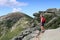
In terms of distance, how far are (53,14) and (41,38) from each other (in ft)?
142

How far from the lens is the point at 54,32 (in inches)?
1368

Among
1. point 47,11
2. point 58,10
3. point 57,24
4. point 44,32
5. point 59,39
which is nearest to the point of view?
point 59,39

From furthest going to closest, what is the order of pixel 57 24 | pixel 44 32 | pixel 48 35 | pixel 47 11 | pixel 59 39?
pixel 47 11 < pixel 57 24 < pixel 44 32 < pixel 48 35 < pixel 59 39

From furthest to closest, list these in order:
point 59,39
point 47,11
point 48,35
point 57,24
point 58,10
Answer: point 47,11 → point 58,10 → point 57,24 → point 48,35 → point 59,39

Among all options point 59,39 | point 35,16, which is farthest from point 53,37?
point 35,16

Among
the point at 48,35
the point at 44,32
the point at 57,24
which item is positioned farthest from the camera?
the point at 57,24

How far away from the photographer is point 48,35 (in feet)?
111

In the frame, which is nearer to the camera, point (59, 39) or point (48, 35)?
point (59, 39)

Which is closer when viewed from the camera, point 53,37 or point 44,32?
point 53,37

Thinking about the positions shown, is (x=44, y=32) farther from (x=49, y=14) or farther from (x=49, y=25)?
(x=49, y=14)

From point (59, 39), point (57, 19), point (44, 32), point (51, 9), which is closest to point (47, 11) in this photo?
point (51, 9)

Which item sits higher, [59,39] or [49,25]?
[59,39]

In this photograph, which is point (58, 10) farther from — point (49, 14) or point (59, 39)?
point (59, 39)

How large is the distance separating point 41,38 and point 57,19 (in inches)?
1192
